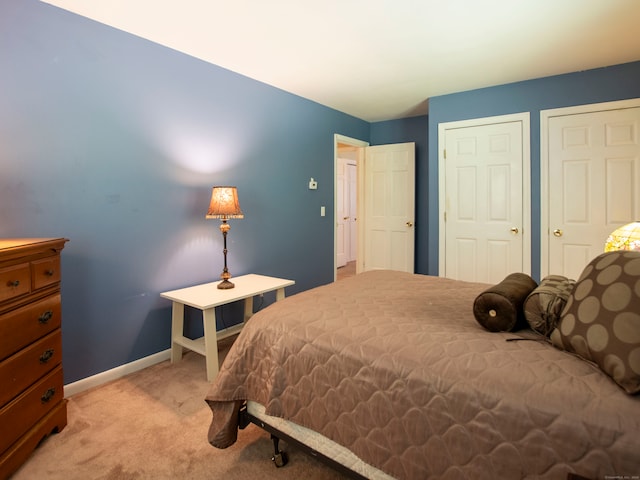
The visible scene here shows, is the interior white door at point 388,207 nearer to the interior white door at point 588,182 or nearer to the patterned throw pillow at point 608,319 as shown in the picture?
the interior white door at point 588,182

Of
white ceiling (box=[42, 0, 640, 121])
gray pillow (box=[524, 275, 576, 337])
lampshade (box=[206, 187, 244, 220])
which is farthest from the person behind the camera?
lampshade (box=[206, 187, 244, 220])

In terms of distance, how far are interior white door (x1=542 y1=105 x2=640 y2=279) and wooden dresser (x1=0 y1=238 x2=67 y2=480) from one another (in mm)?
3867

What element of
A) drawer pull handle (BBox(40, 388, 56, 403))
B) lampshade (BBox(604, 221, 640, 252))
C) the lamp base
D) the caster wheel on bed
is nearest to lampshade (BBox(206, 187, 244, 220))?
the lamp base

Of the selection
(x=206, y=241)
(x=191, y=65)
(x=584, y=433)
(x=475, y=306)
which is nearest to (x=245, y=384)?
(x=475, y=306)

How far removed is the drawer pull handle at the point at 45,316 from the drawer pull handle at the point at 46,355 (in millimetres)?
148

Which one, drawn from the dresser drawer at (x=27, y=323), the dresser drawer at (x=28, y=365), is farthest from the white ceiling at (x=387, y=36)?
the dresser drawer at (x=28, y=365)

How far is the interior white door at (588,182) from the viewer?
304 centimetres

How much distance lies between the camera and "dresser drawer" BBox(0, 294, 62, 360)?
143 cm

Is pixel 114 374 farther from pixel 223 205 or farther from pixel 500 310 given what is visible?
pixel 500 310

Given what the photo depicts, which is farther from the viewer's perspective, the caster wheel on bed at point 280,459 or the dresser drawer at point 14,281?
the caster wheel on bed at point 280,459

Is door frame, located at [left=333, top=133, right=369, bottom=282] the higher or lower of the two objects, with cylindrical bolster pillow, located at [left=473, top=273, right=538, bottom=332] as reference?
higher

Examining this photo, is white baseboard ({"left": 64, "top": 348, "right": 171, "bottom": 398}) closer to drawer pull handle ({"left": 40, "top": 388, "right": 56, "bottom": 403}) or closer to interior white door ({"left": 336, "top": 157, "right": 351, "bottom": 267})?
drawer pull handle ({"left": 40, "top": 388, "right": 56, "bottom": 403})

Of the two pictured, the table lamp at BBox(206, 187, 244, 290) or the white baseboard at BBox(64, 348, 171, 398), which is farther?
the table lamp at BBox(206, 187, 244, 290)

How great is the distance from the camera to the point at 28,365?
156 cm
